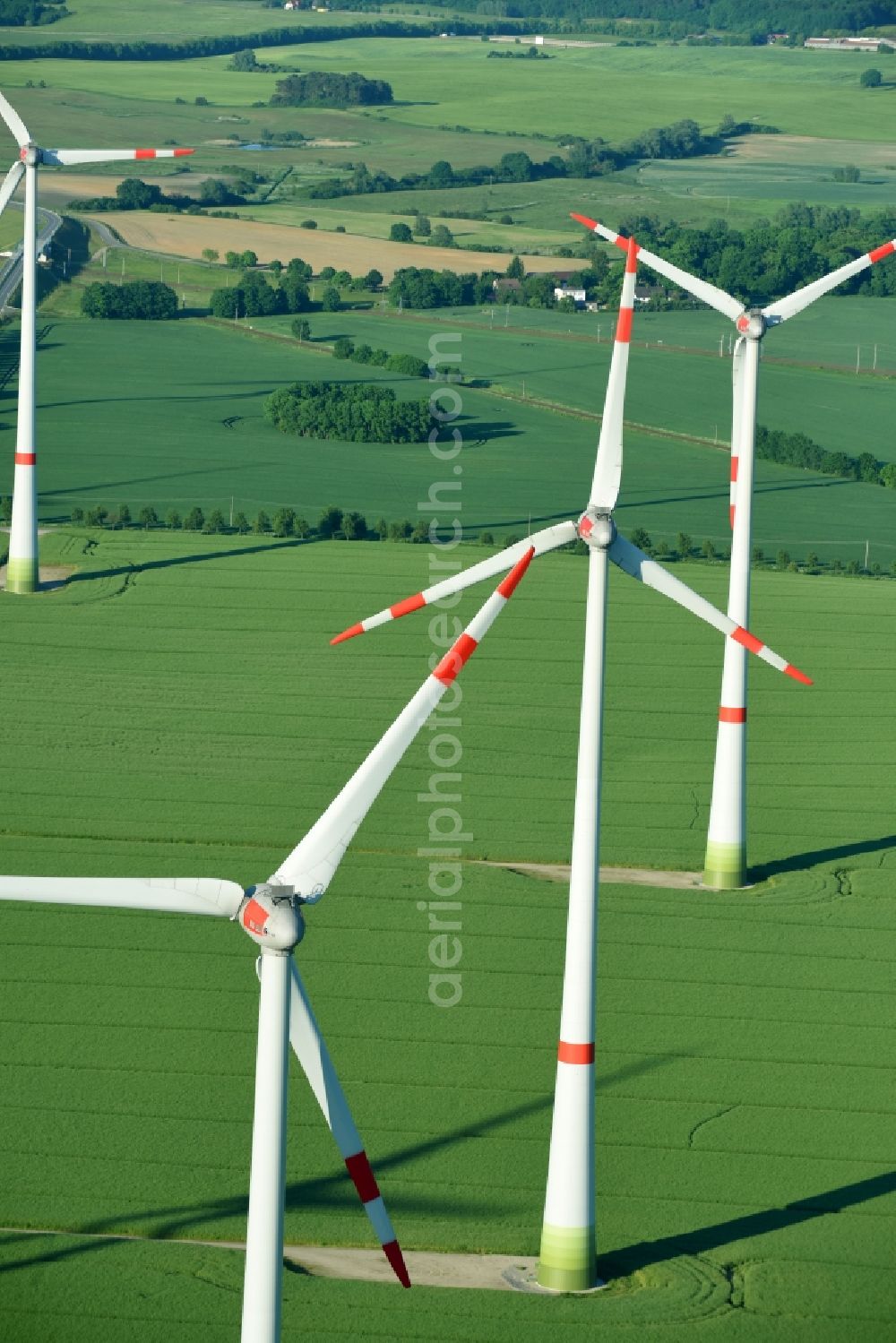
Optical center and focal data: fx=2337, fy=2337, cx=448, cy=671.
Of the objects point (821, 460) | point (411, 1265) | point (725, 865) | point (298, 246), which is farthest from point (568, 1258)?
point (298, 246)

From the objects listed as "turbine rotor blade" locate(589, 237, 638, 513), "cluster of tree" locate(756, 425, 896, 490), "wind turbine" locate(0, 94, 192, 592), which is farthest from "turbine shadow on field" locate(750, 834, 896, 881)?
"cluster of tree" locate(756, 425, 896, 490)

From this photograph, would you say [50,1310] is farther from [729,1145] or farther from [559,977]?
[559,977]

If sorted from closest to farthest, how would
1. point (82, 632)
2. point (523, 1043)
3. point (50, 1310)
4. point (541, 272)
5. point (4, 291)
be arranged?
point (50, 1310) < point (523, 1043) < point (82, 632) < point (4, 291) < point (541, 272)

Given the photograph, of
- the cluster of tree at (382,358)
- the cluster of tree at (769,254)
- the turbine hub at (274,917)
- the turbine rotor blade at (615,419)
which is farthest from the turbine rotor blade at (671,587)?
the cluster of tree at (769,254)

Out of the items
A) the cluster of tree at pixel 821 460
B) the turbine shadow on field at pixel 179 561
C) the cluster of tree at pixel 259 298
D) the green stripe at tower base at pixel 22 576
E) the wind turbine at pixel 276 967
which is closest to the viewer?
the wind turbine at pixel 276 967

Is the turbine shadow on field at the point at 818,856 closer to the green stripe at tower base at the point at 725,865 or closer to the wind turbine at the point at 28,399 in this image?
the green stripe at tower base at the point at 725,865

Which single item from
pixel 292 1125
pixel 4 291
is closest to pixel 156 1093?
pixel 292 1125

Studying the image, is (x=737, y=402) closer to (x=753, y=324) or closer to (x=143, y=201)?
(x=753, y=324)
